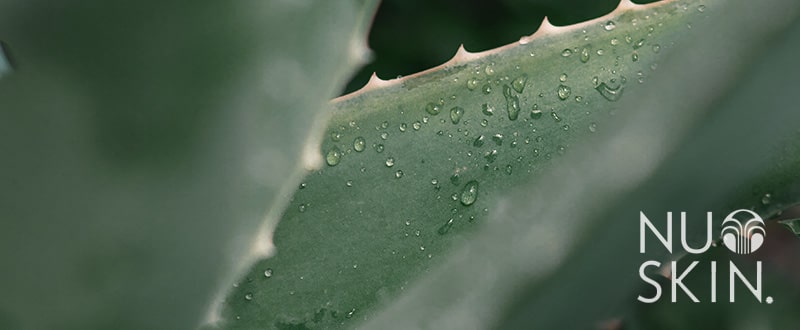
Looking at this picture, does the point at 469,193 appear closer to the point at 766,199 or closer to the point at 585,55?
the point at 585,55

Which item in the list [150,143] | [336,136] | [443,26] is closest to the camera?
[150,143]

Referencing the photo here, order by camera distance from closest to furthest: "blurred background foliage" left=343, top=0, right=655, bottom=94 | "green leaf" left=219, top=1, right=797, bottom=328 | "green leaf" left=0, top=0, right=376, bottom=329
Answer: "green leaf" left=0, top=0, right=376, bottom=329 < "green leaf" left=219, top=1, right=797, bottom=328 < "blurred background foliage" left=343, top=0, right=655, bottom=94

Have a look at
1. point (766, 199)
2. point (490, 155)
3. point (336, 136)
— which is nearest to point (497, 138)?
point (490, 155)

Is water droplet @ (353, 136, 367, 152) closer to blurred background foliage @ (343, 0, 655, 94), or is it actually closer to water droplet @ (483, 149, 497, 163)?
water droplet @ (483, 149, 497, 163)

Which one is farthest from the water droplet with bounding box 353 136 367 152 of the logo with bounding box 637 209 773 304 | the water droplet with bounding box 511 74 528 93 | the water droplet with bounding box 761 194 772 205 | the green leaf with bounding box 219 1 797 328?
the water droplet with bounding box 761 194 772 205

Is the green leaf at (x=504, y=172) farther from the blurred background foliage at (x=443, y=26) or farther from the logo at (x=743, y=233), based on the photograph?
the blurred background foliage at (x=443, y=26)
